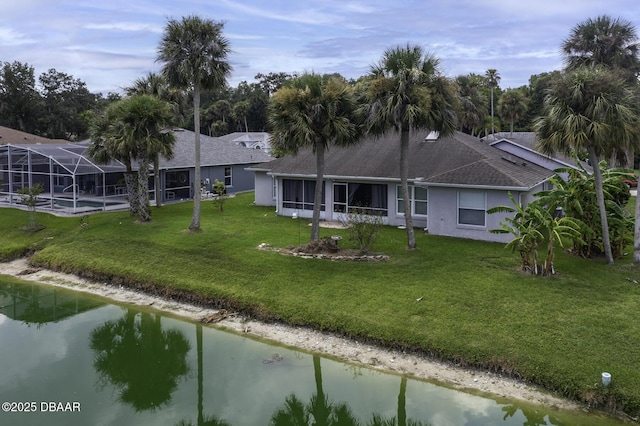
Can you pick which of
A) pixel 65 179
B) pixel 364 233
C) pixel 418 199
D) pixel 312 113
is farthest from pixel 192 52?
pixel 65 179

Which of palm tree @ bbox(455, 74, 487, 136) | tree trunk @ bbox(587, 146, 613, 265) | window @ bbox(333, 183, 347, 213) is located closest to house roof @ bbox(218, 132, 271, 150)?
palm tree @ bbox(455, 74, 487, 136)

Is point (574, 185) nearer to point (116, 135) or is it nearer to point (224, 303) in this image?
point (224, 303)

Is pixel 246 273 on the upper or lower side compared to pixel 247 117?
lower

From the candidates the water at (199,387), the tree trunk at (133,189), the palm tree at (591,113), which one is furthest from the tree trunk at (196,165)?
the palm tree at (591,113)

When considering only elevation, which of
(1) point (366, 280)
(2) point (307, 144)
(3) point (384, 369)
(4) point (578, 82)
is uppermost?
(4) point (578, 82)

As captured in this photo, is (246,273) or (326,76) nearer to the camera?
(246,273)

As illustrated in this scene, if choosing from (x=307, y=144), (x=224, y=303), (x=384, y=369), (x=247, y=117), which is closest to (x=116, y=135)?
(x=307, y=144)
